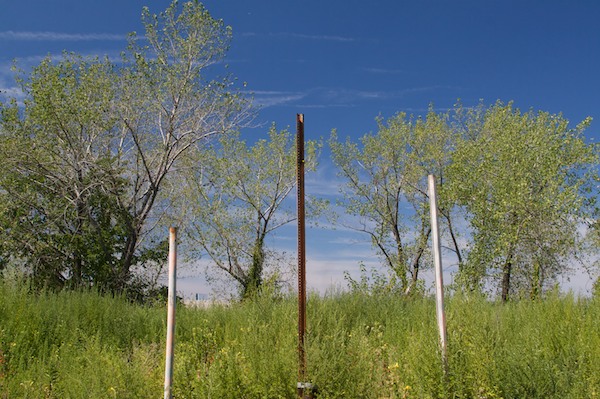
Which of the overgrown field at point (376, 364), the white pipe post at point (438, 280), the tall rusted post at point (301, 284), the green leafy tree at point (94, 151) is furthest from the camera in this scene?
the green leafy tree at point (94, 151)

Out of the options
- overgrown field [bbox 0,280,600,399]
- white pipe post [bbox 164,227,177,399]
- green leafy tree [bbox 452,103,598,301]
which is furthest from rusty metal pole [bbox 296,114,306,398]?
green leafy tree [bbox 452,103,598,301]

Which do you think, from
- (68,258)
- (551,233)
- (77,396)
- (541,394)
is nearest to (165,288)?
(68,258)

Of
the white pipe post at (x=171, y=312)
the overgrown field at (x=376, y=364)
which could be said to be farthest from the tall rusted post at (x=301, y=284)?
the white pipe post at (x=171, y=312)

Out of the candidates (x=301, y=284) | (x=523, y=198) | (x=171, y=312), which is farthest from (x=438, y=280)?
(x=523, y=198)

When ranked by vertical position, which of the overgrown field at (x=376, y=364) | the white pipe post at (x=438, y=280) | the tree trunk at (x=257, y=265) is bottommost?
the overgrown field at (x=376, y=364)

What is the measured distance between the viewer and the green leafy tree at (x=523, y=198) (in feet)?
56.9

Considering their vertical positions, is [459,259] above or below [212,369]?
above

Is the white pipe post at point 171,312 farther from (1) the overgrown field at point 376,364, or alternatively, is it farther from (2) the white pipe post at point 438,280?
(2) the white pipe post at point 438,280

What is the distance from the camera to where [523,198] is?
1752 cm

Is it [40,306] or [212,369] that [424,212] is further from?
[212,369]

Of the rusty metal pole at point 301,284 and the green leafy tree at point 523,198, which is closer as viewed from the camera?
the rusty metal pole at point 301,284

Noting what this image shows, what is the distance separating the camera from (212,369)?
5.88 metres

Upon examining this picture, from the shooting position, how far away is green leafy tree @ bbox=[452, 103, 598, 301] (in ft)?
56.9

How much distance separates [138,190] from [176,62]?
396cm
